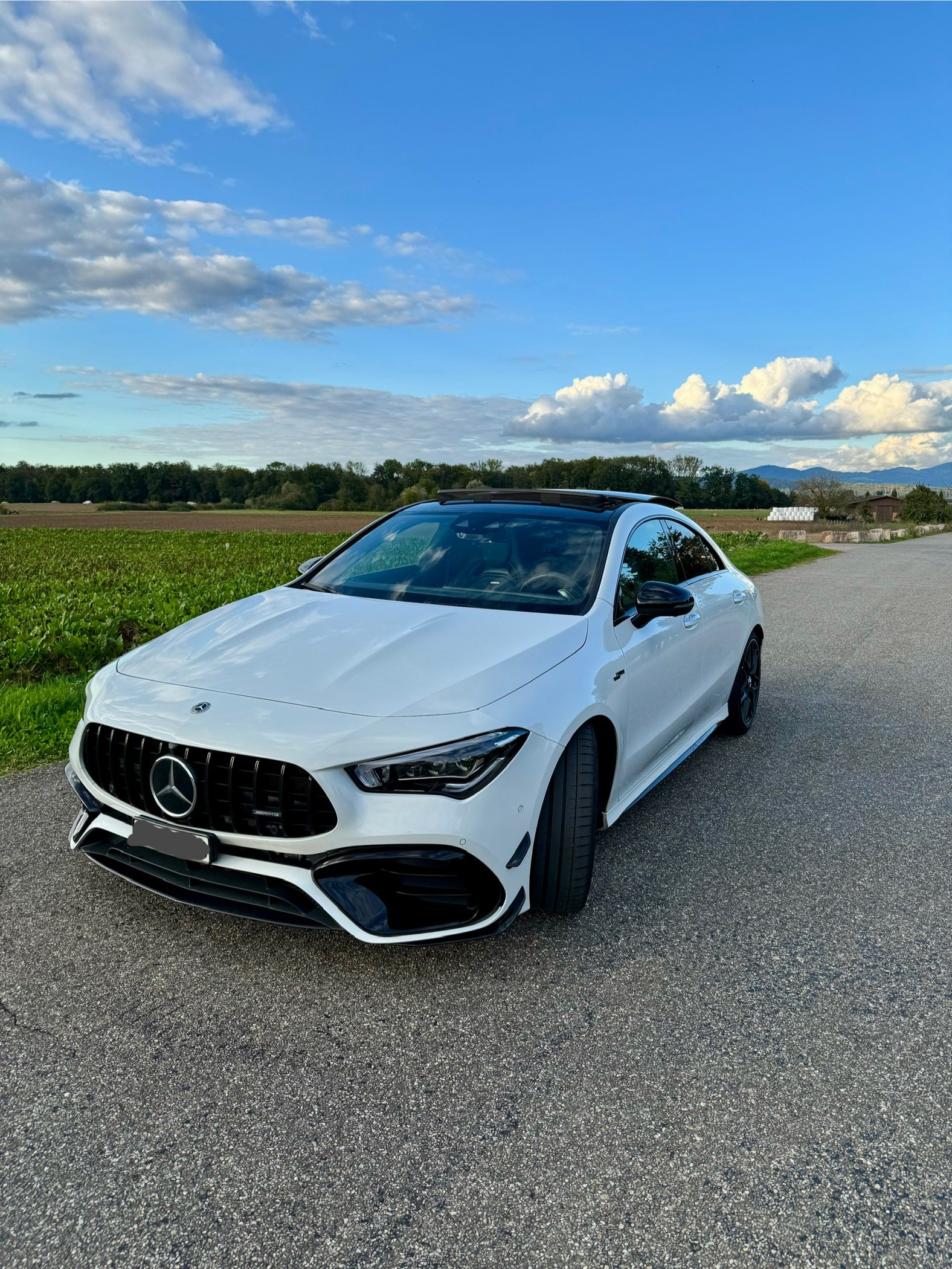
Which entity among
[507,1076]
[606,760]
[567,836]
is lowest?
[507,1076]

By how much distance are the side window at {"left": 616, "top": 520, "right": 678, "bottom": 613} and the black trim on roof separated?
7.6 inches

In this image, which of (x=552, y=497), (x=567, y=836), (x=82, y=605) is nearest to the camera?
(x=567, y=836)

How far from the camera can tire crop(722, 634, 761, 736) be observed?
5.57 m

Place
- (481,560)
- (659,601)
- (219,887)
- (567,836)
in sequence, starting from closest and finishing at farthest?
(219,887)
(567,836)
(659,601)
(481,560)

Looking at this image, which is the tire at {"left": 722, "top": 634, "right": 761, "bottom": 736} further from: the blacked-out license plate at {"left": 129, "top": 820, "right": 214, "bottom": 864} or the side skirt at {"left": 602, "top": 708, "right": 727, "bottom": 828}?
the blacked-out license plate at {"left": 129, "top": 820, "right": 214, "bottom": 864}

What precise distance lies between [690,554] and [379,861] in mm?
3164

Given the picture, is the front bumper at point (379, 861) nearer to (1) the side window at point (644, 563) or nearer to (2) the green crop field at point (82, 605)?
(1) the side window at point (644, 563)

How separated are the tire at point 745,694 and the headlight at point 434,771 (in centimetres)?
320

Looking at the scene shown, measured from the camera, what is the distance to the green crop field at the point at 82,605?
569 centimetres

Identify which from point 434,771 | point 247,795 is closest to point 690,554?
point 434,771

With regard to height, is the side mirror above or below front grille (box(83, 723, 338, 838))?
above

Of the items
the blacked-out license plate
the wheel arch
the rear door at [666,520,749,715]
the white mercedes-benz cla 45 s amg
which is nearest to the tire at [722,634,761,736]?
the rear door at [666,520,749,715]

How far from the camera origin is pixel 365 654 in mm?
3096

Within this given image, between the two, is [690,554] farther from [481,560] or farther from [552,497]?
[481,560]
